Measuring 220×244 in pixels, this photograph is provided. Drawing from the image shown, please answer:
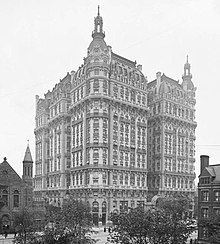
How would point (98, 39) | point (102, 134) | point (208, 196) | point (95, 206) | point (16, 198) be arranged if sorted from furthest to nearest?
point (98, 39)
point (102, 134)
point (95, 206)
point (16, 198)
point (208, 196)

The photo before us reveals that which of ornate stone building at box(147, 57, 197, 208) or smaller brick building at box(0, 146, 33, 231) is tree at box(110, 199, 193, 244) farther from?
ornate stone building at box(147, 57, 197, 208)

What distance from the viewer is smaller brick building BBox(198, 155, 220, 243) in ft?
195

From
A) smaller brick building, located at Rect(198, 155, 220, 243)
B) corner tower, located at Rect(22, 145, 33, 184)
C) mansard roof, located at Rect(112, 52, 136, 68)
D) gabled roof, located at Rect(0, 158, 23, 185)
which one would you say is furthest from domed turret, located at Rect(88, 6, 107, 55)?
smaller brick building, located at Rect(198, 155, 220, 243)

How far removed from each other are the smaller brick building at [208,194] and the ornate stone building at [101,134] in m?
38.6

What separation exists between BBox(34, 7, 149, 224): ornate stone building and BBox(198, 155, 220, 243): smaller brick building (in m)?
38.6

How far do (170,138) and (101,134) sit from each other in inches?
1258

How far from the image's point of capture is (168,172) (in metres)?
116

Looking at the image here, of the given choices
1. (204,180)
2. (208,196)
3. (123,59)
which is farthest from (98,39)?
(208,196)

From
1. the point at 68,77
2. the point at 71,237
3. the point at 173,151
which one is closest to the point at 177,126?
the point at 173,151

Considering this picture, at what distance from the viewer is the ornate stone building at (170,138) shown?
116 m

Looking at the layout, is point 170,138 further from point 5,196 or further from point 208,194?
point 5,196

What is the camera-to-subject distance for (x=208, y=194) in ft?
201

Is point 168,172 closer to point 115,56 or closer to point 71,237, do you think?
point 115,56

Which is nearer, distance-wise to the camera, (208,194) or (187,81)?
(208,194)
